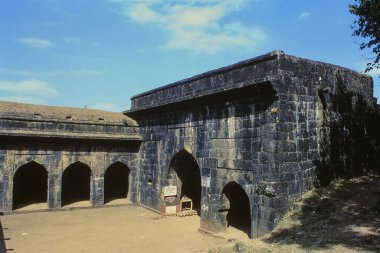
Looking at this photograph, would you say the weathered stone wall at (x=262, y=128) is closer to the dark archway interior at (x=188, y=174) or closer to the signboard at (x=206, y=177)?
the signboard at (x=206, y=177)

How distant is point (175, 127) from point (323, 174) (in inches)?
227

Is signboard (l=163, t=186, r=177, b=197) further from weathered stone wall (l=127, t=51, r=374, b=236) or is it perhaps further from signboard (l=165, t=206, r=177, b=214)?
weathered stone wall (l=127, t=51, r=374, b=236)

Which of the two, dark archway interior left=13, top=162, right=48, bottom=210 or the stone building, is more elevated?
the stone building

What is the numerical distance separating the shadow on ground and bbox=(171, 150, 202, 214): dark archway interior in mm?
5467

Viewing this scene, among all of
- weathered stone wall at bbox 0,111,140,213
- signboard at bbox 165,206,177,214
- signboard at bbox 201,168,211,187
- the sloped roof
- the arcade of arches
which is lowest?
signboard at bbox 165,206,177,214

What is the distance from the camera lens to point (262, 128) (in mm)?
9461

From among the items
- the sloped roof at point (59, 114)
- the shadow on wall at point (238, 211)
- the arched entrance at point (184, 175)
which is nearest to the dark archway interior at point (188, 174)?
the arched entrance at point (184, 175)

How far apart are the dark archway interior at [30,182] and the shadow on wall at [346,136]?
12919 mm

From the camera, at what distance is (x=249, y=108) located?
9961mm

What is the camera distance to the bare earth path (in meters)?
9.72

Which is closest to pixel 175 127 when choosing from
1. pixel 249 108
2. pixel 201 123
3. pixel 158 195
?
pixel 201 123

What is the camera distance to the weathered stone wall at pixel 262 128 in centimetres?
912

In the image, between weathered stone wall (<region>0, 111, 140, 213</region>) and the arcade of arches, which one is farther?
the arcade of arches

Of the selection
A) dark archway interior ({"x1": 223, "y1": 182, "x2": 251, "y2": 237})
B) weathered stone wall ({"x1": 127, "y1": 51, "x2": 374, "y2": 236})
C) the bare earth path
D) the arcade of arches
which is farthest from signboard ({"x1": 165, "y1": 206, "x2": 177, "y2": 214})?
the arcade of arches
